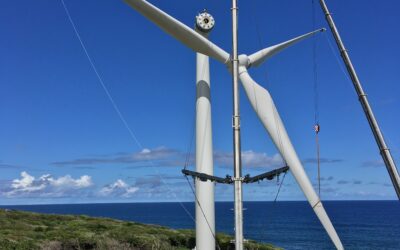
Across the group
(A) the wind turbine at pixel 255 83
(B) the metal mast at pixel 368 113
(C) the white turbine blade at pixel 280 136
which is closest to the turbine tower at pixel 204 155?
(A) the wind turbine at pixel 255 83

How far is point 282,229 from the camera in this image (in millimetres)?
186000

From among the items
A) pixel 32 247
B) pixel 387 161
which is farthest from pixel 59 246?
pixel 387 161

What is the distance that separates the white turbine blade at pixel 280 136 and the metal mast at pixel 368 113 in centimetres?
731

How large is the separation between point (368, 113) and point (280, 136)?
9143mm

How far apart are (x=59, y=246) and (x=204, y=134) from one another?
24.3 metres

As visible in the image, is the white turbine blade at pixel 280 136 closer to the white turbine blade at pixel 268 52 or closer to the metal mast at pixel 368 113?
the white turbine blade at pixel 268 52

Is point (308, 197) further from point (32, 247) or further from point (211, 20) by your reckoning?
point (32, 247)

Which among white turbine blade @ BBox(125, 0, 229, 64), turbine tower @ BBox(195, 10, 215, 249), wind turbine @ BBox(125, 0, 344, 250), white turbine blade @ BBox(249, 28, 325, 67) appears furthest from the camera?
turbine tower @ BBox(195, 10, 215, 249)

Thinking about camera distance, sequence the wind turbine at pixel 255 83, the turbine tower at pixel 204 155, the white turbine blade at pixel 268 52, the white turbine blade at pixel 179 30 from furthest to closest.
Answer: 1. the turbine tower at pixel 204 155
2. the white turbine blade at pixel 268 52
3. the white turbine blade at pixel 179 30
4. the wind turbine at pixel 255 83

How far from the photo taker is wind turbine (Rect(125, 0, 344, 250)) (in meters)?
24.2

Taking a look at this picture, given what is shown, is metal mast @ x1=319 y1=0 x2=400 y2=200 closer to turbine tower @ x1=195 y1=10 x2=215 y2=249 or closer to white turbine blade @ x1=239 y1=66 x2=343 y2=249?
white turbine blade @ x1=239 y1=66 x2=343 y2=249

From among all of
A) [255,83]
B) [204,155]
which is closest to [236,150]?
[255,83]

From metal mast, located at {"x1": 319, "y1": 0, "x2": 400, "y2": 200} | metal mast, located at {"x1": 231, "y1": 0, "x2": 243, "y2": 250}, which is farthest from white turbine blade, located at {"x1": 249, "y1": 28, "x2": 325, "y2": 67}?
metal mast, located at {"x1": 319, "y1": 0, "x2": 400, "y2": 200}

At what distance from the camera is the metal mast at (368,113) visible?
15875 mm
